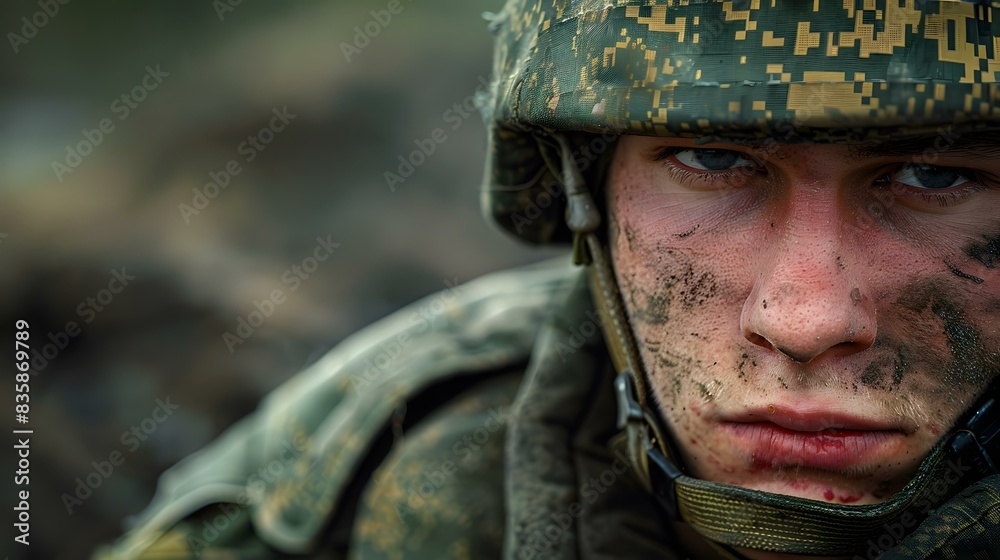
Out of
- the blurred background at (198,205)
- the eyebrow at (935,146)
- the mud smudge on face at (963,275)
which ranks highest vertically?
the eyebrow at (935,146)

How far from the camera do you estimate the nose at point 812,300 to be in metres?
1.21

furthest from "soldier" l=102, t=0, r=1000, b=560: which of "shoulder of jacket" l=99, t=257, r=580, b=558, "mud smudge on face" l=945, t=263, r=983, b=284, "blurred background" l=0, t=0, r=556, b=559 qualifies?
"blurred background" l=0, t=0, r=556, b=559

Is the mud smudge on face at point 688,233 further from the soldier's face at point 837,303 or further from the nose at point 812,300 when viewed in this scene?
the nose at point 812,300

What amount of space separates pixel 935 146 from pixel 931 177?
6cm

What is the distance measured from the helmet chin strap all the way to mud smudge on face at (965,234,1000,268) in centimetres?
20

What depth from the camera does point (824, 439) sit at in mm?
1305

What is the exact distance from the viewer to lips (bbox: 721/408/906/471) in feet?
4.19

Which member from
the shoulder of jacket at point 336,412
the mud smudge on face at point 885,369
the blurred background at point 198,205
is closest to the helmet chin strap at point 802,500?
the mud smudge on face at point 885,369

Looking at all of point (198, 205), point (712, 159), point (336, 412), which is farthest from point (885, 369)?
point (198, 205)

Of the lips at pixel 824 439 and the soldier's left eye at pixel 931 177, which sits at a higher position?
the soldier's left eye at pixel 931 177

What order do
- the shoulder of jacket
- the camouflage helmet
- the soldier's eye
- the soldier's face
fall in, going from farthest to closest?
the shoulder of jacket, the soldier's eye, the soldier's face, the camouflage helmet

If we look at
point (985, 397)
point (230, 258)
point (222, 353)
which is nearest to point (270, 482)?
point (985, 397)

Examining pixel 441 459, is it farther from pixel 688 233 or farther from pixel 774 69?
pixel 774 69

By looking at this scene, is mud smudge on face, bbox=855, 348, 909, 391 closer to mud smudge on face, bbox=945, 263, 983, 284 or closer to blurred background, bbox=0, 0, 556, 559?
mud smudge on face, bbox=945, 263, 983, 284
